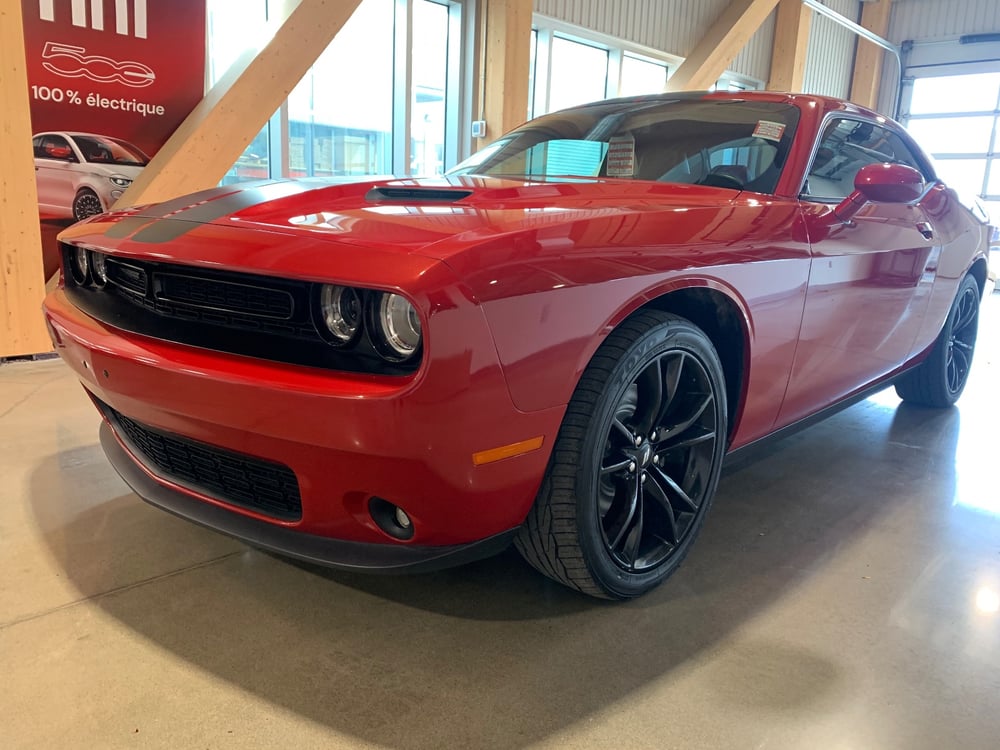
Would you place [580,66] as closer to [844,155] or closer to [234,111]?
[234,111]

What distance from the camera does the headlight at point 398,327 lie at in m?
1.24

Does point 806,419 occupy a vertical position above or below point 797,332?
below

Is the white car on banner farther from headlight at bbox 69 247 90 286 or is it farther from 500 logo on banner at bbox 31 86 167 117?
headlight at bbox 69 247 90 286

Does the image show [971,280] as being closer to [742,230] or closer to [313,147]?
[742,230]

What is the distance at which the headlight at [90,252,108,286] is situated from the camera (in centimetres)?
Result: 171

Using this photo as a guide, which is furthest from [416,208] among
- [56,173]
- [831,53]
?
[831,53]

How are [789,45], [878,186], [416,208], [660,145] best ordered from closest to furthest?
[416,208], [878,186], [660,145], [789,45]

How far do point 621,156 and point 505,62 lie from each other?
4443mm

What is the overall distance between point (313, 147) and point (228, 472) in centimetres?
507

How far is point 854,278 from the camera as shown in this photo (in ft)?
7.19

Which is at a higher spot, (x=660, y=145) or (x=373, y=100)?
(x=373, y=100)

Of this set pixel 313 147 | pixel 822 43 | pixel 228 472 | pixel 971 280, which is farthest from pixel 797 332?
pixel 822 43

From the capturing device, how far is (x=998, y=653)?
63.1 inches

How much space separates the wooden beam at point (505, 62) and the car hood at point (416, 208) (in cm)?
471
